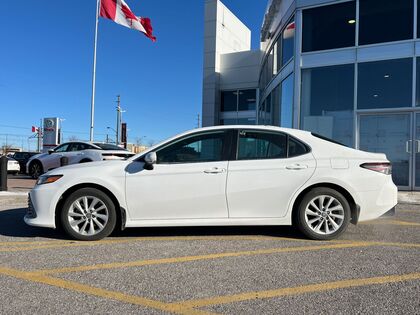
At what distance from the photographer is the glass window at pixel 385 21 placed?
1246 cm

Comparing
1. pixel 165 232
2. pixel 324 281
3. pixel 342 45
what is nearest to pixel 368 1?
pixel 342 45

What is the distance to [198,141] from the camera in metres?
5.68

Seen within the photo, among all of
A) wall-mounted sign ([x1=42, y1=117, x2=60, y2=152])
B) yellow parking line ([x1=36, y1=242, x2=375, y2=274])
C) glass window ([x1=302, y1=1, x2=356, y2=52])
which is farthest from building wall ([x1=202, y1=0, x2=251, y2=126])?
yellow parking line ([x1=36, y1=242, x2=375, y2=274])

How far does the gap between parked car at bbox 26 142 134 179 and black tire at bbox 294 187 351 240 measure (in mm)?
7333

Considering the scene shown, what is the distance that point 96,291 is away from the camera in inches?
143

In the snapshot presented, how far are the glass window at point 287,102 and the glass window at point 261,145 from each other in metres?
8.79

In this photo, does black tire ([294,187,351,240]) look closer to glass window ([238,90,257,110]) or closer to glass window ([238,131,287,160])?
glass window ([238,131,287,160])

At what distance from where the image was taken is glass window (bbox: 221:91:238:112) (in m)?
27.0

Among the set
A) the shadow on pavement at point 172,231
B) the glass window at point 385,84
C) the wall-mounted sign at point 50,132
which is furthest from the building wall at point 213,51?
the shadow on pavement at point 172,231

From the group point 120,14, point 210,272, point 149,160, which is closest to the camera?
point 210,272

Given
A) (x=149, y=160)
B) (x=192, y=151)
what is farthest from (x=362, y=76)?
(x=149, y=160)

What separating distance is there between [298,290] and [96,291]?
1.78m

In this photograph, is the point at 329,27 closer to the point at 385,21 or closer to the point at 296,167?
the point at 385,21

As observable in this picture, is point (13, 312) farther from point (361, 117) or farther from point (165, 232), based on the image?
point (361, 117)
